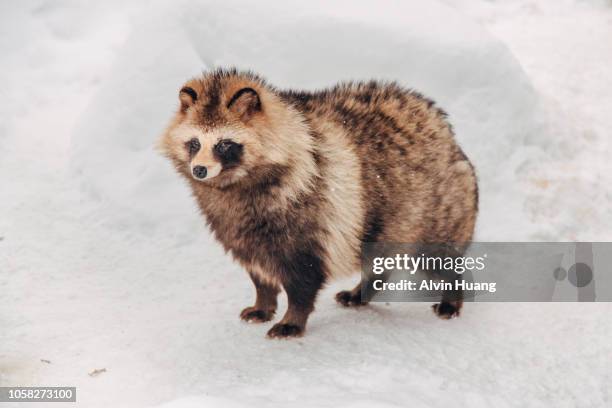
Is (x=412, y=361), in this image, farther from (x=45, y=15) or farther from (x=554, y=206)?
(x=45, y=15)

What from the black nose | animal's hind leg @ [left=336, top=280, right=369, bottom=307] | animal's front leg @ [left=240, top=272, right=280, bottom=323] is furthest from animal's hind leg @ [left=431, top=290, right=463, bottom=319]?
the black nose

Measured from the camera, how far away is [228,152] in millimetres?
3939

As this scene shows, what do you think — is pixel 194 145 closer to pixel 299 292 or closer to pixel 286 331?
pixel 299 292

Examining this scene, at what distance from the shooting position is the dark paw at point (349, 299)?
16.6 ft

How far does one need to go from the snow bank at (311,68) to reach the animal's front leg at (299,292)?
1.95 m

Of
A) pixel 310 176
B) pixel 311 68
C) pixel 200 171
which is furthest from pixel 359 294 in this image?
pixel 311 68

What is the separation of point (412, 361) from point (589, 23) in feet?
16.6

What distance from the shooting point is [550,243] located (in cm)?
564

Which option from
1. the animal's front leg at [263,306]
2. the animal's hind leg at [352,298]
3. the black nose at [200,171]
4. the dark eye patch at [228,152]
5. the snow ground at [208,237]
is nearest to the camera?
the black nose at [200,171]

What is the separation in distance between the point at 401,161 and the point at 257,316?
1418 mm

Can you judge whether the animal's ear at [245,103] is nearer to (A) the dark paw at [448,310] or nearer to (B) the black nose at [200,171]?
(B) the black nose at [200,171]

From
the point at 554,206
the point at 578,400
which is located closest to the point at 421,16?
the point at 554,206

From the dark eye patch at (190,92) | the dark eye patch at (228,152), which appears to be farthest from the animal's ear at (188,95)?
the dark eye patch at (228,152)

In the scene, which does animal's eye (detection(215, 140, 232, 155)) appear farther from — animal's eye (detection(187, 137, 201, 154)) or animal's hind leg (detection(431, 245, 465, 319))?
animal's hind leg (detection(431, 245, 465, 319))
